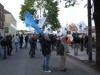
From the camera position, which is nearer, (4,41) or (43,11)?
(4,41)

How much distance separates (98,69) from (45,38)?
320 cm

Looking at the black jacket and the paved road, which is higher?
the black jacket

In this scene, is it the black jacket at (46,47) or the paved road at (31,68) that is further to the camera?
the black jacket at (46,47)

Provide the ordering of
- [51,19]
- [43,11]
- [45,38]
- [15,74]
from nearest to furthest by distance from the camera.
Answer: [15,74], [45,38], [43,11], [51,19]

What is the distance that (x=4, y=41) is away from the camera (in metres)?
25.2

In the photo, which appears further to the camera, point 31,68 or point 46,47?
point 31,68

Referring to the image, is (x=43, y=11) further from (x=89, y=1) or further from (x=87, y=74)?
(x=87, y=74)

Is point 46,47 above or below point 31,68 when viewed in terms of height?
above

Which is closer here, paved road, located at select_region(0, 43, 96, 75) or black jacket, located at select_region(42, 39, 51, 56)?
paved road, located at select_region(0, 43, 96, 75)

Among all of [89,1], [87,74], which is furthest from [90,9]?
[87,74]

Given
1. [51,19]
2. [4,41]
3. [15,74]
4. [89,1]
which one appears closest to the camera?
[15,74]

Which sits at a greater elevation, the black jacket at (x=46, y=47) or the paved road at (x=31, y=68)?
the black jacket at (x=46, y=47)

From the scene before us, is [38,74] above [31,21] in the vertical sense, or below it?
below

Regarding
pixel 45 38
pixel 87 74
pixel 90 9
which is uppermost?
pixel 90 9
